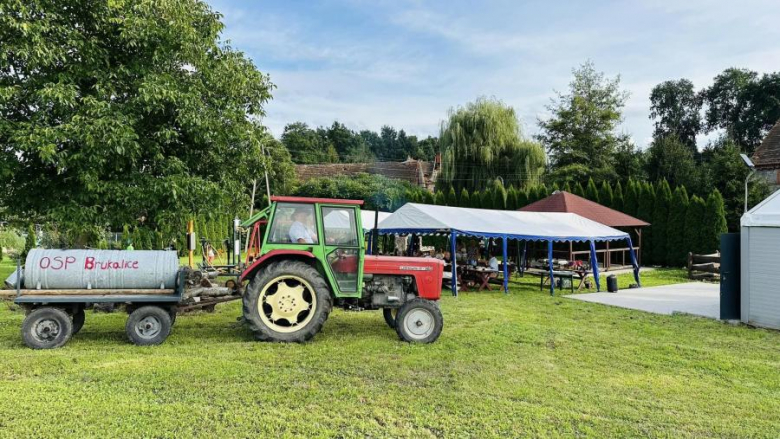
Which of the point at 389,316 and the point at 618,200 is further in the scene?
the point at 618,200

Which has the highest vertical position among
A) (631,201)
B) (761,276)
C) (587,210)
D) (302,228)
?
(631,201)

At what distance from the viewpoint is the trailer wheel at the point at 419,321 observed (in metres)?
6.58

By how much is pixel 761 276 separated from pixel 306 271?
23.5 feet

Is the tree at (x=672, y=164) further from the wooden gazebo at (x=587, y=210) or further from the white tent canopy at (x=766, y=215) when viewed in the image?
the white tent canopy at (x=766, y=215)

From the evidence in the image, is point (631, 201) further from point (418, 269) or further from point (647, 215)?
point (418, 269)

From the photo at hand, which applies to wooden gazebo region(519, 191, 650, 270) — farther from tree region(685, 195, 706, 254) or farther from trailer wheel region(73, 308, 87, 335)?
trailer wheel region(73, 308, 87, 335)

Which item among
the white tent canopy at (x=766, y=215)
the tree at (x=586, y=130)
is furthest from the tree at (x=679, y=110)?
the white tent canopy at (x=766, y=215)

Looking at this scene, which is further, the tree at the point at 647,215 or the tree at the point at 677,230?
the tree at the point at 647,215

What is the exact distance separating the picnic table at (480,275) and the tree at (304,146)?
1646 inches

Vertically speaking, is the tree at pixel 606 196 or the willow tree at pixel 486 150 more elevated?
the willow tree at pixel 486 150

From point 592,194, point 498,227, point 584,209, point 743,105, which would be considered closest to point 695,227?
point 584,209

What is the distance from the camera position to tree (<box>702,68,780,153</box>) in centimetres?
3847

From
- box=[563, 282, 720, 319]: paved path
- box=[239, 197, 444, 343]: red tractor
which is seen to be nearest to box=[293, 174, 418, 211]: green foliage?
box=[563, 282, 720, 319]: paved path

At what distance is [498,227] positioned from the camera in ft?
43.6
